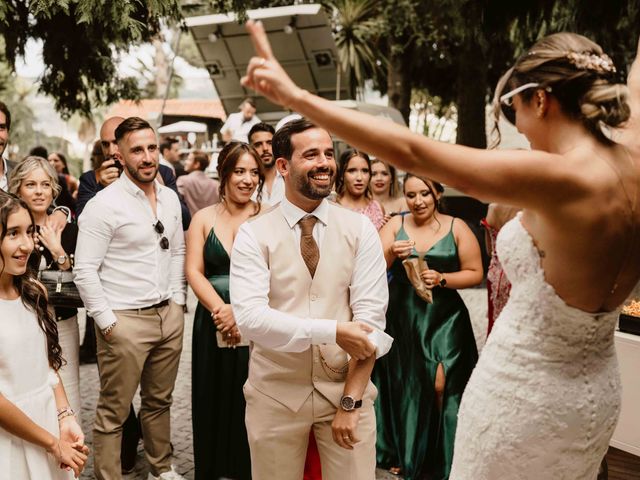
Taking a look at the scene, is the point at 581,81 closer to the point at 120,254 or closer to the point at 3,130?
the point at 120,254

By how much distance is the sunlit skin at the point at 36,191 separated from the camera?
13.6ft

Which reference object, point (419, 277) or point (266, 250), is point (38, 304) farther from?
point (419, 277)

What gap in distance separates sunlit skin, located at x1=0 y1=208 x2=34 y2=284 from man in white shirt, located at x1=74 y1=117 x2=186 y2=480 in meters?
0.91

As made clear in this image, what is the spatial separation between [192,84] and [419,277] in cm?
5895

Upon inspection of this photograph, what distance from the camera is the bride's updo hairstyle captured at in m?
1.83

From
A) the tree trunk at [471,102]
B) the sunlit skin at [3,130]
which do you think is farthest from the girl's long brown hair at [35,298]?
the tree trunk at [471,102]

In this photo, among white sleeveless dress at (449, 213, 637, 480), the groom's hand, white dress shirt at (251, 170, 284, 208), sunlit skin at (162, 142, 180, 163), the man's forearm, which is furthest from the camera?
sunlit skin at (162, 142, 180, 163)

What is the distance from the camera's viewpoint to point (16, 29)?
4.79 meters

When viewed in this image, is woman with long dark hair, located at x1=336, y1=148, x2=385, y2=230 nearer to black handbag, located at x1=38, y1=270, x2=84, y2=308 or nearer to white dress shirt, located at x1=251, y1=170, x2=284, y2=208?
white dress shirt, located at x1=251, y1=170, x2=284, y2=208

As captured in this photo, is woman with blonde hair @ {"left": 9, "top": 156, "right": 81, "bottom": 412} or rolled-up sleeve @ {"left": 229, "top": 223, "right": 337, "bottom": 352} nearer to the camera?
rolled-up sleeve @ {"left": 229, "top": 223, "right": 337, "bottom": 352}

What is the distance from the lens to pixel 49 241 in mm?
4137

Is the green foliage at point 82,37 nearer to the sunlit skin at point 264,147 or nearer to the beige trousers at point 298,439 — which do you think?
the sunlit skin at point 264,147

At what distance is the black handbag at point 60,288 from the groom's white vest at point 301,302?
1675mm

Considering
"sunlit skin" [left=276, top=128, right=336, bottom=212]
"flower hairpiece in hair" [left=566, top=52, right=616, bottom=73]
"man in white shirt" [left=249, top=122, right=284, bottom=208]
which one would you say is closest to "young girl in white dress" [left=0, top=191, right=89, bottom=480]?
"sunlit skin" [left=276, top=128, right=336, bottom=212]
